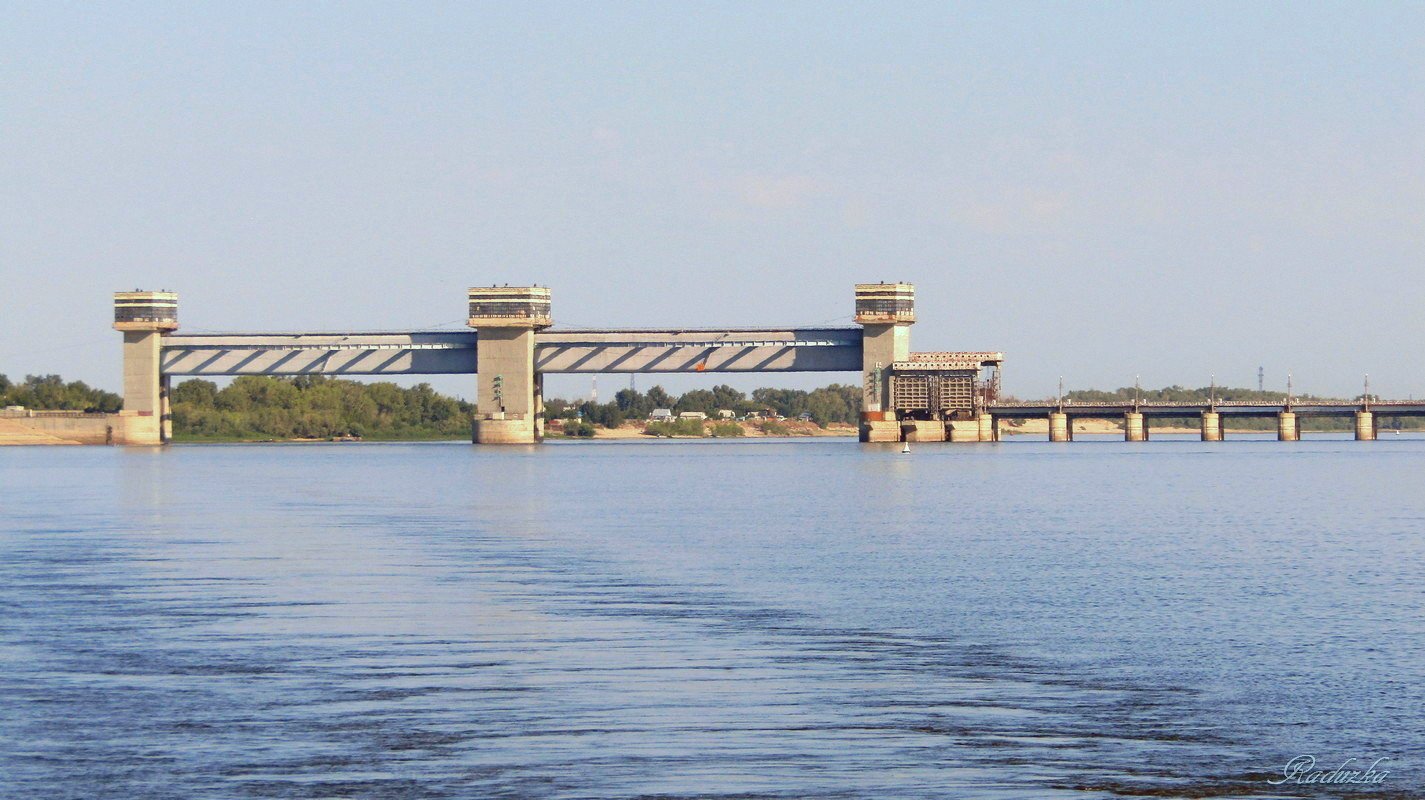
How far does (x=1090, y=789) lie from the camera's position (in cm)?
1822

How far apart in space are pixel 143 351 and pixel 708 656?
16997cm

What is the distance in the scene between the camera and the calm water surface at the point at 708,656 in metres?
19.3

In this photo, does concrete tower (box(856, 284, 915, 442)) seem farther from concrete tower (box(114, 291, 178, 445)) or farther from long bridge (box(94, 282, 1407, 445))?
concrete tower (box(114, 291, 178, 445))

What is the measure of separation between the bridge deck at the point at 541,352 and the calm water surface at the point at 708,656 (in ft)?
373

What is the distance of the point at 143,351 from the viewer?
187 meters

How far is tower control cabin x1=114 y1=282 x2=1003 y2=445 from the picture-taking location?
17875 cm

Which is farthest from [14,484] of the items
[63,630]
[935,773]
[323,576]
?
[935,773]

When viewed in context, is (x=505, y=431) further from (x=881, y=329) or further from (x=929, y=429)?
(x=929, y=429)

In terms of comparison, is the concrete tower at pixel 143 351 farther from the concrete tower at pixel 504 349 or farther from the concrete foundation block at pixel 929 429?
the concrete foundation block at pixel 929 429

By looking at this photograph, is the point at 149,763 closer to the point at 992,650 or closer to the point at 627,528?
the point at 992,650

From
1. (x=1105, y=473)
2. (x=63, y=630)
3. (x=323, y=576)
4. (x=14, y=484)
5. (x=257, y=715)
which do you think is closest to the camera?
(x=257, y=715)

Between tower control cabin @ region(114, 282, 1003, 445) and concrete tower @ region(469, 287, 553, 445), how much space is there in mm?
101

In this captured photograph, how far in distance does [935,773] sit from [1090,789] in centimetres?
168

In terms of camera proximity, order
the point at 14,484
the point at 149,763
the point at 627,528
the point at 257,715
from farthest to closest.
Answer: the point at 14,484, the point at 627,528, the point at 257,715, the point at 149,763
